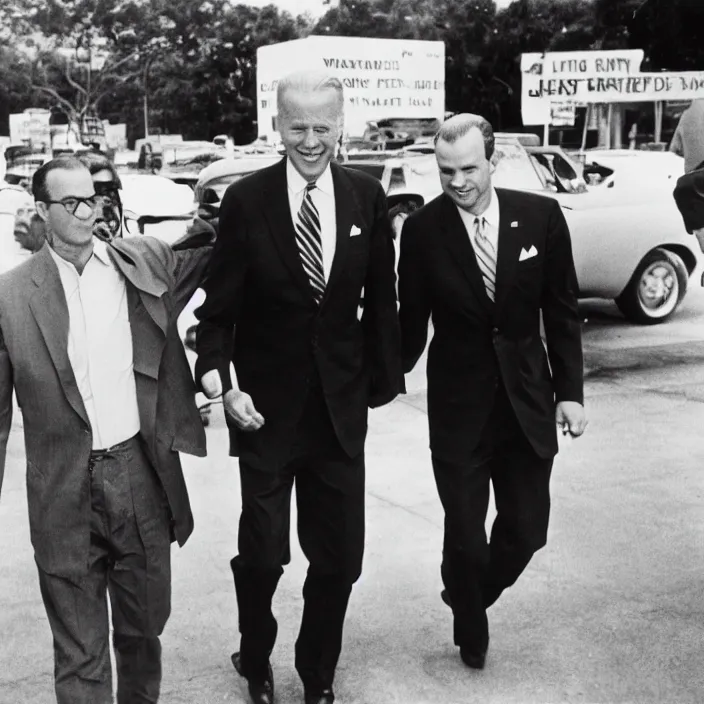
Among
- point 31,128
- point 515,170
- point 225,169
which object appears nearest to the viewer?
point 515,170

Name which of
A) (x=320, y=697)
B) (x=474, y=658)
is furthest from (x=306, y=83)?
(x=474, y=658)

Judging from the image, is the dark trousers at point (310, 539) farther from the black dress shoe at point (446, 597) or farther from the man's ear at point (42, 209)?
the man's ear at point (42, 209)

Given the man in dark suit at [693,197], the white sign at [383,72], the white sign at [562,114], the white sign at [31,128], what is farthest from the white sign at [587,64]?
the man in dark suit at [693,197]

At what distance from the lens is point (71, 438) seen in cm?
308

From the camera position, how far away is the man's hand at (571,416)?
3.89 m

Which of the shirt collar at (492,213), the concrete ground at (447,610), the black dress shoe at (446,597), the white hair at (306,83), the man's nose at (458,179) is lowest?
the concrete ground at (447,610)

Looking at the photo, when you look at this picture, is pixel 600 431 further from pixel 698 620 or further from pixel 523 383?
pixel 523 383

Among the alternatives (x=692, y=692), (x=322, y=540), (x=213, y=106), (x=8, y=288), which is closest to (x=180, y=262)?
(x=8, y=288)

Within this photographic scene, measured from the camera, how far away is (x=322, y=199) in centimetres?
350

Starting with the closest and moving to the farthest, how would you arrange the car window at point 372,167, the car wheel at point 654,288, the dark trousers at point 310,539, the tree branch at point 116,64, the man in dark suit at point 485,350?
the dark trousers at point 310,539
the man in dark suit at point 485,350
the car wheel at point 654,288
the car window at point 372,167
the tree branch at point 116,64

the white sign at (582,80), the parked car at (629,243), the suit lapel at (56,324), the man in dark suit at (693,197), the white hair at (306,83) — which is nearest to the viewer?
the suit lapel at (56,324)

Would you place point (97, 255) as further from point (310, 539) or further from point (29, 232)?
point (29, 232)

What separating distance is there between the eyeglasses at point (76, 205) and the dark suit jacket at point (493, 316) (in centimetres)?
118

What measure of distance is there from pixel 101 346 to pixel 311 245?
2.34 feet
